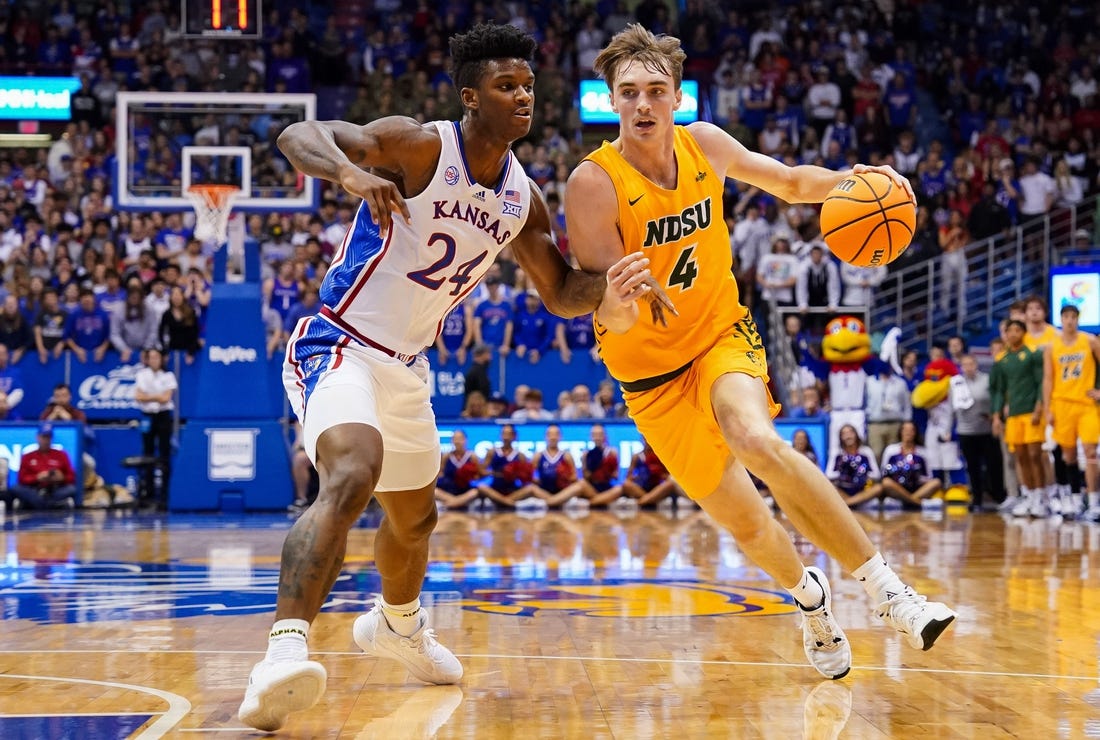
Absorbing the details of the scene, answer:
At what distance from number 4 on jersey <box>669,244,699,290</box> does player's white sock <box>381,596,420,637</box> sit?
5.47 ft

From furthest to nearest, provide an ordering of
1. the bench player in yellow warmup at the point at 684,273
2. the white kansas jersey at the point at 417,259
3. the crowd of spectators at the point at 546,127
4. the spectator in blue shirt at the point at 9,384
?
the crowd of spectators at the point at 546,127 < the spectator in blue shirt at the point at 9,384 < the bench player in yellow warmup at the point at 684,273 < the white kansas jersey at the point at 417,259

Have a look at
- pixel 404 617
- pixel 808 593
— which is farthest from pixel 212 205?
pixel 808 593

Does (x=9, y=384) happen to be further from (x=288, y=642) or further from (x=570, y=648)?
(x=288, y=642)

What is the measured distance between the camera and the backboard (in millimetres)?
15070

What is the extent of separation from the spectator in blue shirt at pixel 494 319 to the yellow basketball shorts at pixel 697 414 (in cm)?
1209

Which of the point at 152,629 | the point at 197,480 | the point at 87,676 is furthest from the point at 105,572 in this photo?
the point at 197,480

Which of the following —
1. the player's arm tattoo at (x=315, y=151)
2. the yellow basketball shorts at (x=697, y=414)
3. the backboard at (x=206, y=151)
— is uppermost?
the backboard at (x=206, y=151)

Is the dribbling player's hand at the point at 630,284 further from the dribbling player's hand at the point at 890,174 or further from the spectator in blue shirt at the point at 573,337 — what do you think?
the spectator in blue shirt at the point at 573,337

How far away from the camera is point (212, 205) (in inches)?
591

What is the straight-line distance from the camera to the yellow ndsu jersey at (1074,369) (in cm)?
1444

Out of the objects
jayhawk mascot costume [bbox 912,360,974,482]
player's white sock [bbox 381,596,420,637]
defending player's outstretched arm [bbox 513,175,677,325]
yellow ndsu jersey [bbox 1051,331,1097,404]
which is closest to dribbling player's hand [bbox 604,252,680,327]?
defending player's outstretched arm [bbox 513,175,677,325]

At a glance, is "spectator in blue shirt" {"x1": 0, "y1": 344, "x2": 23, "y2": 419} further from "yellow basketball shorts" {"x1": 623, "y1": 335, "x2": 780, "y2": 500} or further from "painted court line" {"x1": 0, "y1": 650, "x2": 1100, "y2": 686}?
"yellow basketball shorts" {"x1": 623, "y1": 335, "x2": 780, "y2": 500}

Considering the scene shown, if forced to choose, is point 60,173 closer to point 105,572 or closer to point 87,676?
point 105,572

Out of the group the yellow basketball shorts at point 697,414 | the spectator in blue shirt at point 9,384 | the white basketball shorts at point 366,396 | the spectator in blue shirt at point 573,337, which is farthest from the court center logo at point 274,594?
the spectator in blue shirt at point 573,337
